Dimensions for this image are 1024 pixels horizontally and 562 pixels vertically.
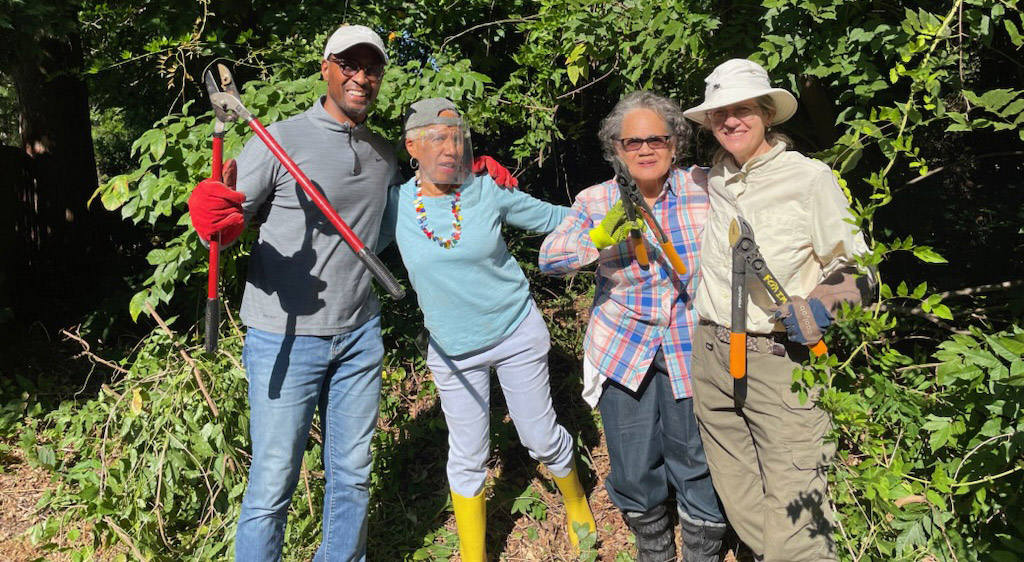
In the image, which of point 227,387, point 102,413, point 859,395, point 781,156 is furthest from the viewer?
point 102,413

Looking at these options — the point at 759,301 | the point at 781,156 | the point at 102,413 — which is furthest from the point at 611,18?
the point at 102,413

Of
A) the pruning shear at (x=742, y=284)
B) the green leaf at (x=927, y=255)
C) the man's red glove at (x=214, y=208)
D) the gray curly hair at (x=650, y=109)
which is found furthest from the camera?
the gray curly hair at (x=650, y=109)

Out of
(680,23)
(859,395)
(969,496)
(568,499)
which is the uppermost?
(680,23)

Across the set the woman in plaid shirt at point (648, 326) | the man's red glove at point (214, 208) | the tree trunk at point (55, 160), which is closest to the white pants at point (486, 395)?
the woman in plaid shirt at point (648, 326)

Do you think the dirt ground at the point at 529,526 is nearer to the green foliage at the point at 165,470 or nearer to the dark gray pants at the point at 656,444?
the green foliage at the point at 165,470

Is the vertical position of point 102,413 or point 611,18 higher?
point 611,18

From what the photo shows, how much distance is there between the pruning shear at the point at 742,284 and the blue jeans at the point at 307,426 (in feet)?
4.32

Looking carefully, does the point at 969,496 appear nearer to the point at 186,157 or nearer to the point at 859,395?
the point at 859,395

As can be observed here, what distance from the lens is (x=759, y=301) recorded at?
235 cm

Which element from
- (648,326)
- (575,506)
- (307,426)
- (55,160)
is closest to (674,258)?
(648,326)

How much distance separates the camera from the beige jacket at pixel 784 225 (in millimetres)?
2186

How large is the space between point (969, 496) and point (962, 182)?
317cm

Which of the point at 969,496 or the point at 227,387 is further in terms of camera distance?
the point at 227,387

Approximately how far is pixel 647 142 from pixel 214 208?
57.3 inches
